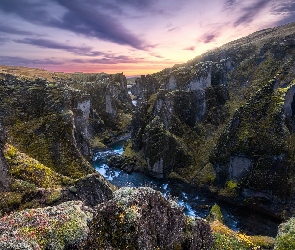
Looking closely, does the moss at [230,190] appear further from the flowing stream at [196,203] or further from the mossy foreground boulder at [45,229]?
the mossy foreground boulder at [45,229]

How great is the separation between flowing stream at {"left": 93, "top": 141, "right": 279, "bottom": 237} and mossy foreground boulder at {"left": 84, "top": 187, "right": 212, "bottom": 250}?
92.0ft

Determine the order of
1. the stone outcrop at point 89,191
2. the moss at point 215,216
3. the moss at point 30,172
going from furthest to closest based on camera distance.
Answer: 1. the moss at point 215,216
2. the moss at point 30,172
3. the stone outcrop at point 89,191

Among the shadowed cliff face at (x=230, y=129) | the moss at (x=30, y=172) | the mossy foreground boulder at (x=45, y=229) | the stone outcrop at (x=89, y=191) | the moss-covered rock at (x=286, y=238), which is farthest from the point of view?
the shadowed cliff face at (x=230, y=129)

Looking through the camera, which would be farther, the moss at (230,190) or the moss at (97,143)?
the moss at (97,143)

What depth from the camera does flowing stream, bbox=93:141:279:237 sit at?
6238 centimetres

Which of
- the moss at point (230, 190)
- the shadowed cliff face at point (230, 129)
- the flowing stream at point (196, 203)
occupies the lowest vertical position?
the flowing stream at point (196, 203)

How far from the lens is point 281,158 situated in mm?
71438

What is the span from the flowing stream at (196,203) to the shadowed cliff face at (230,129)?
4.28 m

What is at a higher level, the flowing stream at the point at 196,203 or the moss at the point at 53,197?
the moss at the point at 53,197

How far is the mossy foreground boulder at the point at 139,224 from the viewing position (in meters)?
15.7

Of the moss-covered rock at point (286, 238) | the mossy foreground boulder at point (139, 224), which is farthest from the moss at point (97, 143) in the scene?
the mossy foreground boulder at point (139, 224)

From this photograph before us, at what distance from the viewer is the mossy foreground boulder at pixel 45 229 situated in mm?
12734

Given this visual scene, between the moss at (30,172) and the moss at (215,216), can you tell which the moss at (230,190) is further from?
the moss at (30,172)

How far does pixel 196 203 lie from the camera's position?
73.8 m
